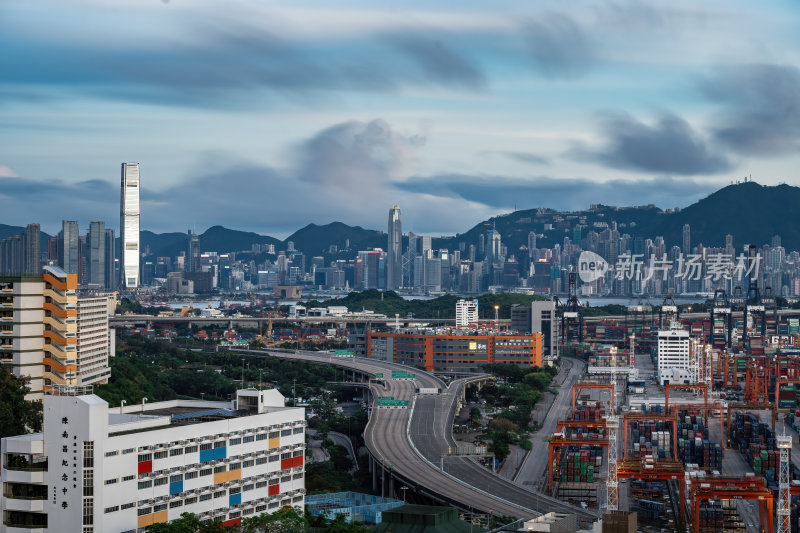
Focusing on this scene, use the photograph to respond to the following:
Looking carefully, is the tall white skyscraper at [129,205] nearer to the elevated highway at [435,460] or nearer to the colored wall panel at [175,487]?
the elevated highway at [435,460]

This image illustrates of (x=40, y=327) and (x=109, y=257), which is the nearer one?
(x=40, y=327)

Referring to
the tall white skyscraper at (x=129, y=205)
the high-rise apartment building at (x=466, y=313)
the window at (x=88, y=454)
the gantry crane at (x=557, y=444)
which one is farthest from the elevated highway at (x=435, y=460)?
the tall white skyscraper at (x=129, y=205)

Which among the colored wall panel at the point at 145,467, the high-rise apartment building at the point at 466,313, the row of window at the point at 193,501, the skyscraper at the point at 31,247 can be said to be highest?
the skyscraper at the point at 31,247

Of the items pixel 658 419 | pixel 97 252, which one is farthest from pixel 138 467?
pixel 97 252

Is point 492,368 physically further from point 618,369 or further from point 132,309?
point 132,309

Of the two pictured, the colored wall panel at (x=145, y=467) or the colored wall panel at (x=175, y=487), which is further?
the colored wall panel at (x=175, y=487)

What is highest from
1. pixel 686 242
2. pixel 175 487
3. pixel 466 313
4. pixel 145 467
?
pixel 686 242

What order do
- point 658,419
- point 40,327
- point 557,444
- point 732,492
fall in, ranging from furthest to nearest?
point 658,419 < point 557,444 < point 40,327 < point 732,492

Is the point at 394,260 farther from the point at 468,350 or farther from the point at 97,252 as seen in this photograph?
the point at 468,350
